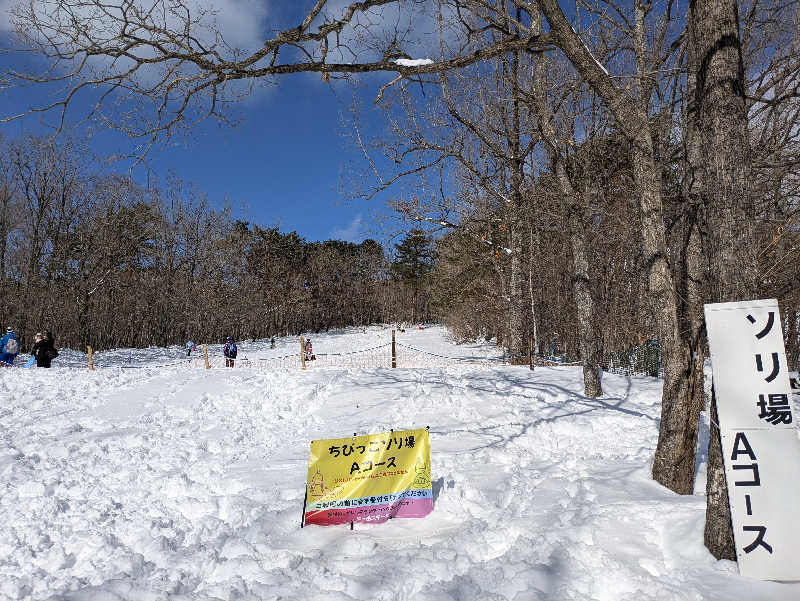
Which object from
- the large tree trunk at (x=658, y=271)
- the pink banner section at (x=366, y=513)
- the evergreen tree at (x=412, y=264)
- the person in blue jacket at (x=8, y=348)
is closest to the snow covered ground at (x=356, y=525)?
the pink banner section at (x=366, y=513)

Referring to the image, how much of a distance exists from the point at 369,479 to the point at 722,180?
400cm

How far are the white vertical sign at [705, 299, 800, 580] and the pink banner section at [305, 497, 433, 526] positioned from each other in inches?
106

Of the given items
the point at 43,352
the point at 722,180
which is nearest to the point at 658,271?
the point at 722,180

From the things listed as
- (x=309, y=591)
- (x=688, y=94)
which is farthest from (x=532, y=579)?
(x=688, y=94)

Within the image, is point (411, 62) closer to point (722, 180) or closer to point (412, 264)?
point (722, 180)

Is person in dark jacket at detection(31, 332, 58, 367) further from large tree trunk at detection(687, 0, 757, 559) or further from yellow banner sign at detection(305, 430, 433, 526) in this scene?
large tree trunk at detection(687, 0, 757, 559)

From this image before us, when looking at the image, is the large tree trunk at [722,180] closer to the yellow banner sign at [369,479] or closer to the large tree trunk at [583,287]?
the yellow banner sign at [369,479]

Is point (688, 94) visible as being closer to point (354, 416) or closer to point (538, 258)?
point (354, 416)

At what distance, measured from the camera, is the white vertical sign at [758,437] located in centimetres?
282

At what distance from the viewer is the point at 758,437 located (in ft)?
9.50

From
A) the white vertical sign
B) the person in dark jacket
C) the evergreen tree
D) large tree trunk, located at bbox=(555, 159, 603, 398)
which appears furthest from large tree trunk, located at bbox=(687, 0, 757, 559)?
the evergreen tree

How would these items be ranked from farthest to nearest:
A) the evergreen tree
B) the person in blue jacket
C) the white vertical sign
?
the evergreen tree, the person in blue jacket, the white vertical sign

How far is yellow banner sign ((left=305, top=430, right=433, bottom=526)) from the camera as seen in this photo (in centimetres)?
446

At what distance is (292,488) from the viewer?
5535 mm
